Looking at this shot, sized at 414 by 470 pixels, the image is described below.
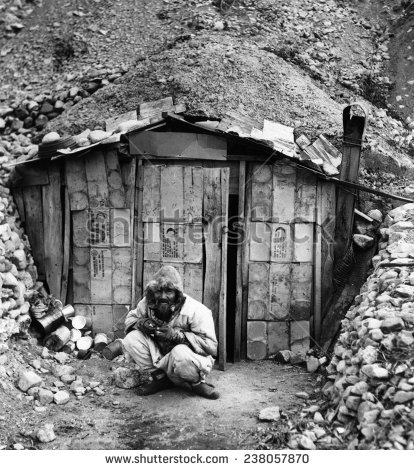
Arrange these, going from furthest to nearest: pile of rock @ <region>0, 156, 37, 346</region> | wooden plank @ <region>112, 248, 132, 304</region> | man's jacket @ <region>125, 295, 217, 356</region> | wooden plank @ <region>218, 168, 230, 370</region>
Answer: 1. wooden plank @ <region>112, 248, 132, 304</region>
2. wooden plank @ <region>218, 168, 230, 370</region>
3. pile of rock @ <region>0, 156, 37, 346</region>
4. man's jacket @ <region>125, 295, 217, 356</region>

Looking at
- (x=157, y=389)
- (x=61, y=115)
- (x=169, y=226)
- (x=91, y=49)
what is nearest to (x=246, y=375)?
(x=157, y=389)

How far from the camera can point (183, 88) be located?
350 inches

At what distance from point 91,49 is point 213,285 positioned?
454 centimetres

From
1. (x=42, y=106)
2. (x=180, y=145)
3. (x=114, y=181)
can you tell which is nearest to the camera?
(x=180, y=145)

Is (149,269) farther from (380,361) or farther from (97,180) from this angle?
(380,361)

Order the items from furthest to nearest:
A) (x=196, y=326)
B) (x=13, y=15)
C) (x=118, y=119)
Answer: (x=13, y=15), (x=118, y=119), (x=196, y=326)

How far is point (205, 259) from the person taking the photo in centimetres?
826

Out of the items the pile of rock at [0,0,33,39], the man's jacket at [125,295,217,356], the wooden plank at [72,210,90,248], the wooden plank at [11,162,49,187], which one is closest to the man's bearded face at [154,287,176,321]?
the man's jacket at [125,295,217,356]

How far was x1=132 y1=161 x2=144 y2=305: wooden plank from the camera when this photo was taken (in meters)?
8.27

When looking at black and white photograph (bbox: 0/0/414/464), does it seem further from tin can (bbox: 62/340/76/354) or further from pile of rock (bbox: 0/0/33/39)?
pile of rock (bbox: 0/0/33/39)

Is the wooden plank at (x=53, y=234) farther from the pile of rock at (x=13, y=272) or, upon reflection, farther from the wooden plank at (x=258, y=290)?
the wooden plank at (x=258, y=290)

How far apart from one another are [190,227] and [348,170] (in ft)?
6.07

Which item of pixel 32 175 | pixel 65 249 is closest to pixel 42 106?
pixel 32 175

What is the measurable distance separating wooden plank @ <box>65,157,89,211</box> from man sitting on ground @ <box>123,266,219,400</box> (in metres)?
1.96
